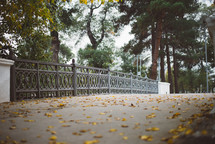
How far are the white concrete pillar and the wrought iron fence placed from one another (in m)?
0.24

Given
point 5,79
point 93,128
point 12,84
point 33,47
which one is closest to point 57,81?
point 12,84

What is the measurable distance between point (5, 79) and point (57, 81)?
2776mm

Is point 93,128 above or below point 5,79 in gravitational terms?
below

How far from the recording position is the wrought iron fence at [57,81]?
861cm

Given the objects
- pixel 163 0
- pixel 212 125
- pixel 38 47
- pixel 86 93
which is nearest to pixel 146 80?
pixel 163 0

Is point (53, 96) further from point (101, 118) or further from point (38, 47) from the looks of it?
point (101, 118)

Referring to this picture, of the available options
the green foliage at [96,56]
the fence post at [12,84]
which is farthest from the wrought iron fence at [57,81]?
the green foliage at [96,56]

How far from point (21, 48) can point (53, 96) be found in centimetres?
390

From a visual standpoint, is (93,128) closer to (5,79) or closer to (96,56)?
(5,79)

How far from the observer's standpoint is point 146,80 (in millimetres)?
21125

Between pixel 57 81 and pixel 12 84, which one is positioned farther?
pixel 57 81

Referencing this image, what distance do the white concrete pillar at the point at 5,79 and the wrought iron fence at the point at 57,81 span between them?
0.24m

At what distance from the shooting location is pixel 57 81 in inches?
403

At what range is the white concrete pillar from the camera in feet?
25.1
